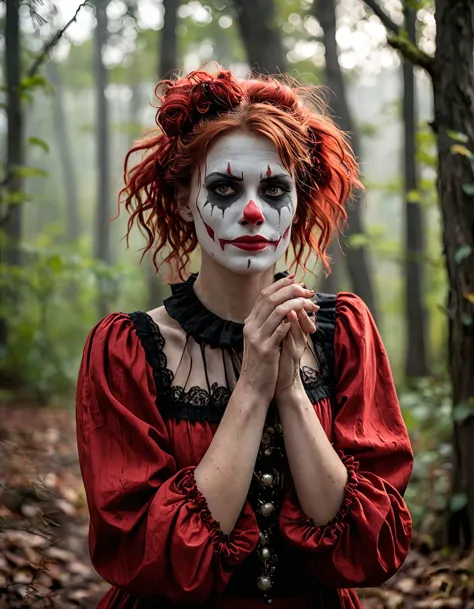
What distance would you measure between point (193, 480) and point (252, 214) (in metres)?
0.74

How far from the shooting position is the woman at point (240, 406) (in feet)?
5.71

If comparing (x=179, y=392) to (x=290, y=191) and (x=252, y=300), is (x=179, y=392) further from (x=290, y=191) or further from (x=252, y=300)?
(x=290, y=191)

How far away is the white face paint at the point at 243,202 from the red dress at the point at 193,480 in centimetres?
23

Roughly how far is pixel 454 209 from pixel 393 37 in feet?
2.57

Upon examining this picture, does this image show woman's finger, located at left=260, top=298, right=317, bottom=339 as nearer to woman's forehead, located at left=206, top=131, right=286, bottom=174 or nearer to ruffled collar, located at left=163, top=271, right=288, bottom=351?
ruffled collar, located at left=163, top=271, right=288, bottom=351

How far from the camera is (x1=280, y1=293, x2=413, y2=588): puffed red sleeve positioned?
69.8 inches

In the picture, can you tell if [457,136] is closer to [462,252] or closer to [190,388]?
[462,252]

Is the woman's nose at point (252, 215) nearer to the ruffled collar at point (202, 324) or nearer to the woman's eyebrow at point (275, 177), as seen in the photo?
the woman's eyebrow at point (275, 177)

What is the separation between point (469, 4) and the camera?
9.43ft

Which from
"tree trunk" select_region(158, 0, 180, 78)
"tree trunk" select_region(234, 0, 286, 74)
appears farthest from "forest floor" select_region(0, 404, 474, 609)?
"tree trunk" select_region(158, 0, 180, 78)

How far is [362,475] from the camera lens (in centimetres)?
187

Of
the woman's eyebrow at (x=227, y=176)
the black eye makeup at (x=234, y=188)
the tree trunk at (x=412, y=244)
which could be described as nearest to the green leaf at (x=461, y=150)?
the black eye makeup at (x=234, y=188)

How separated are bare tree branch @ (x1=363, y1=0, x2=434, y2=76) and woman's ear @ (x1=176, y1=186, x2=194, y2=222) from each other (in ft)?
4.26

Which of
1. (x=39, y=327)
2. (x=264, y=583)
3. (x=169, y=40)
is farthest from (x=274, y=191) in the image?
(x=39, y=327)
